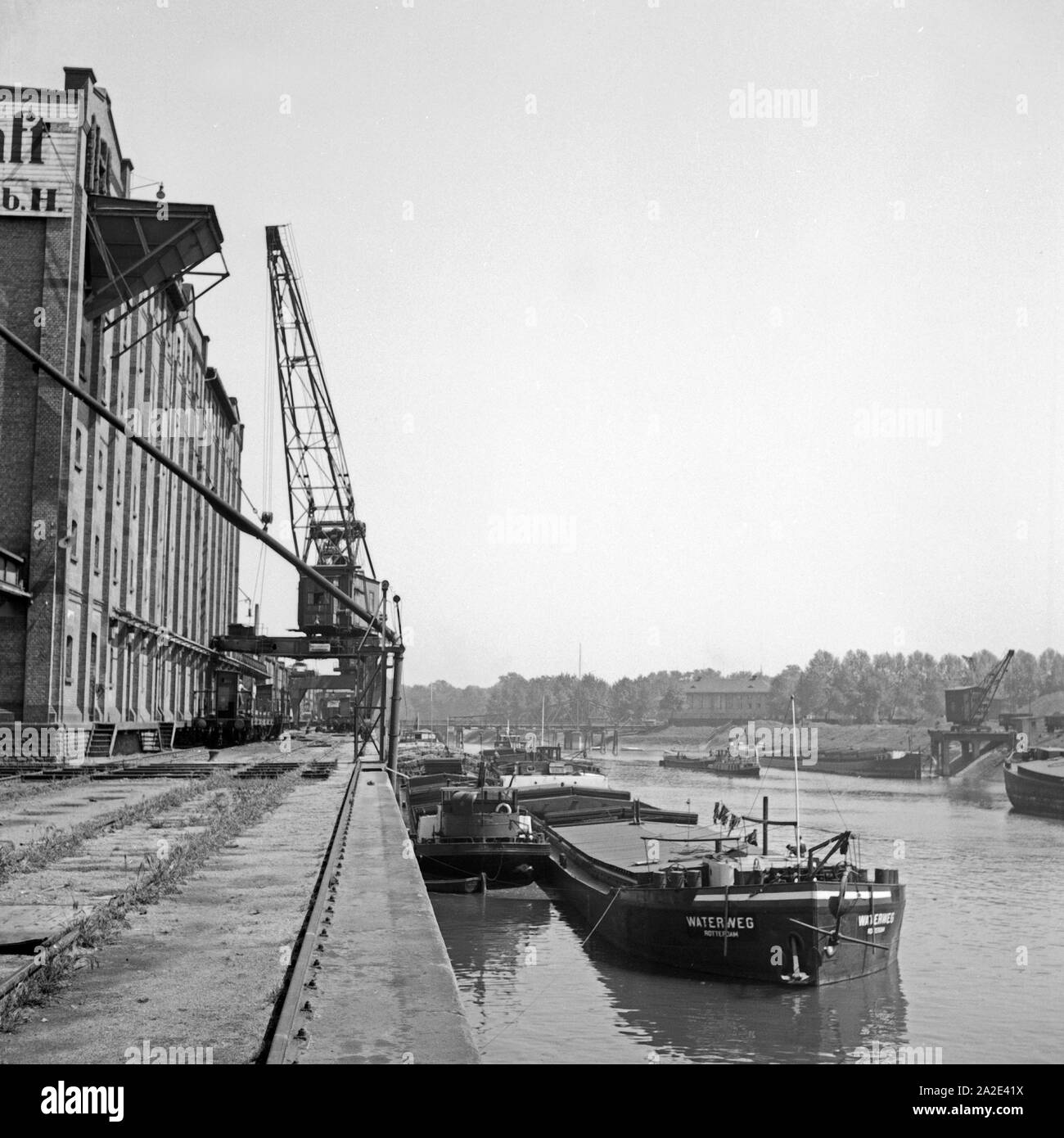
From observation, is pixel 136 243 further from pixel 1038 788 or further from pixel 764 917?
pixel 1038 788

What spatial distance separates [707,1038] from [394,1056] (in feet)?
54.1

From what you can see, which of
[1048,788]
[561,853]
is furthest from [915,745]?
[561,853]

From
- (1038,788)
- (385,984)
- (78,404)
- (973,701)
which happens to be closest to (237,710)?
(78,404)

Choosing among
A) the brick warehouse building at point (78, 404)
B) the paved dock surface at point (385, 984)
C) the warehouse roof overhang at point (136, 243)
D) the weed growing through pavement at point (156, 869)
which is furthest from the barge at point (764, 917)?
the warehouse roof overhang at point (136, 243)

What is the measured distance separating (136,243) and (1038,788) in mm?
66645

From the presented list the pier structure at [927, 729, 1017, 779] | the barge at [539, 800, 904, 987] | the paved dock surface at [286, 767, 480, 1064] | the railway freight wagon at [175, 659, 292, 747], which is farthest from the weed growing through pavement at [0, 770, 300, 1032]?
the pier structure at [927, 729, 1017, 779]

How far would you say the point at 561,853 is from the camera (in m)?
38.3

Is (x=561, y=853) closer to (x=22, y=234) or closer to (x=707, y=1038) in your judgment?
(x=707, y=1038)

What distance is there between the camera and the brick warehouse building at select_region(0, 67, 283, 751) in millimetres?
42562

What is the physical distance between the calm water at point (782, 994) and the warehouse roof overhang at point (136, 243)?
29381 millimetres

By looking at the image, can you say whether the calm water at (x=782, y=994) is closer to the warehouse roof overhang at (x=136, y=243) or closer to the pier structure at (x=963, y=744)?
the warehouse roof overhang at (x=136, y=243)

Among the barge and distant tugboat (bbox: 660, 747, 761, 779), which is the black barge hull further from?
distant tugboat (bbox: 660, 747, 761, 779)

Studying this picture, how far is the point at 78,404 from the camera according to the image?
4506cm
